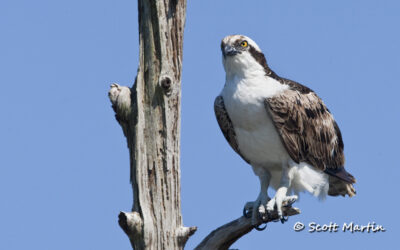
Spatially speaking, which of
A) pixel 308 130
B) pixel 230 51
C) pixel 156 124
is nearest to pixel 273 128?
pixel 308 130

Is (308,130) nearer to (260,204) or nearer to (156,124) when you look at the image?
(260,204)

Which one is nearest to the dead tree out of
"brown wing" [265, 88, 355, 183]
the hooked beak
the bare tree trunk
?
the bare tree trunk

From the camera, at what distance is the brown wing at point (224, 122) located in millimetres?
9070

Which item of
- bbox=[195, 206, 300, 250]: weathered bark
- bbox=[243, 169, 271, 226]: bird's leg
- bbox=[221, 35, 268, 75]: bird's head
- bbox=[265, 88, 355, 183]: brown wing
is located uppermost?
bbox=[221, 35, 268, 75]: bird's head

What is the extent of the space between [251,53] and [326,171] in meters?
1.98

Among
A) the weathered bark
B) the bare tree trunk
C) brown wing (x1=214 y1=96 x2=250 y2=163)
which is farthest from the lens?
brown wing (x1=214 y1=96 x2=250 y2=163)

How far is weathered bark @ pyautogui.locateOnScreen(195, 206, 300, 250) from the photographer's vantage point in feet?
25.9

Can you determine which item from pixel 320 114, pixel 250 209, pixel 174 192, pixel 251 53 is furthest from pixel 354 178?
pixel 174 192

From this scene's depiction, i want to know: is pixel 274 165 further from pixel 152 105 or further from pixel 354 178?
pixel 152 105

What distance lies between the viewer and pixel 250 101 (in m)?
8.63

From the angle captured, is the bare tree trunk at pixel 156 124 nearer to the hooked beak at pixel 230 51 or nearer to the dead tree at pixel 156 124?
the dead tree at pixel 156 124

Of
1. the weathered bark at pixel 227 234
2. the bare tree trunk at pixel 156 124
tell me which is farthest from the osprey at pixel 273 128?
the bare tree trunk at pixel 156 124

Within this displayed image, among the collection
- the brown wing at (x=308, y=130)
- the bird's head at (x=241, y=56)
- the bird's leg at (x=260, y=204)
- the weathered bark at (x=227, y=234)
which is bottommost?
the weathered bark at (x=227, y=234)

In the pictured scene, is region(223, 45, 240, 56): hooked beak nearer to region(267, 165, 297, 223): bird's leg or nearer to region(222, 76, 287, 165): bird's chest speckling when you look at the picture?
region(222, 76, 287, 165): bird's chest speckling
